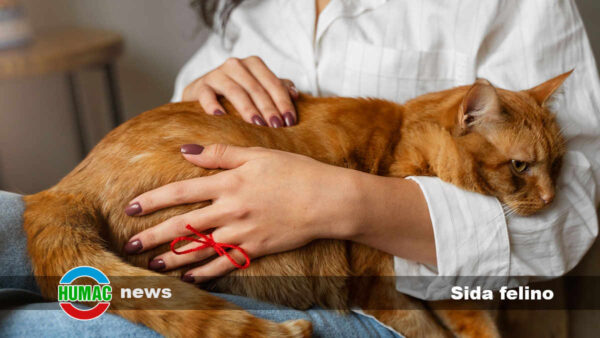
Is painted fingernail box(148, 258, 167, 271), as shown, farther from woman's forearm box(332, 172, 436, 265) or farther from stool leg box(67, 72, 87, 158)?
stool leg box(67, 72, 87, 158)

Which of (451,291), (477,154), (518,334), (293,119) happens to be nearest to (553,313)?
(518,334)

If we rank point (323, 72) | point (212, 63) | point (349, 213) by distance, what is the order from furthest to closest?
point (212, 63)
point (323, 72)
point (349, 213)

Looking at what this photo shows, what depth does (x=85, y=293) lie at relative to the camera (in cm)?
79

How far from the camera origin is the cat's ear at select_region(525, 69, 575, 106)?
40.0 inches

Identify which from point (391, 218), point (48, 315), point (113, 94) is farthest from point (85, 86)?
point (391, 218)

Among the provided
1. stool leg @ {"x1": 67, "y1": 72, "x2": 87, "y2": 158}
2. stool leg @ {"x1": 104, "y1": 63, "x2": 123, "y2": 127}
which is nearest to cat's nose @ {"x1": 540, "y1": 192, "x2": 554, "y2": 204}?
stool leg @ {"x1": 104, "y1": 63, "x2": 123, "y2": 127}

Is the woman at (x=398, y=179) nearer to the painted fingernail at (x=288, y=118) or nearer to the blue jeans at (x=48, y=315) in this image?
the painted fingernail at (x=288, y=118)

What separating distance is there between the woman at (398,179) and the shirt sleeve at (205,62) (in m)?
0.18

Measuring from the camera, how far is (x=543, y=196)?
38.8 inches

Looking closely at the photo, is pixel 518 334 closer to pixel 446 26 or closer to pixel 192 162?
pixel 446 26

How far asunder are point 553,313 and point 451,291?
351mm

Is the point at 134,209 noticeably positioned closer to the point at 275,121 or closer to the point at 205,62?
the point at 275,121

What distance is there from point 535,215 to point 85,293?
2.75 ft

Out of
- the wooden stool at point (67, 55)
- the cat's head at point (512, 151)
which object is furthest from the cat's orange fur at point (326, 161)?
the wooden stool at point (67, 55)
